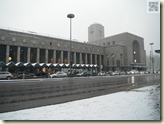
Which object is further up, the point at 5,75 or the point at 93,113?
the point at 5,75

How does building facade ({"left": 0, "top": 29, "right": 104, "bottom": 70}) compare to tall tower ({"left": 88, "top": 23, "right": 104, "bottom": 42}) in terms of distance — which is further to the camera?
building facade ({"left": 0, "top": 29, "right": 104, "bottom": 70})

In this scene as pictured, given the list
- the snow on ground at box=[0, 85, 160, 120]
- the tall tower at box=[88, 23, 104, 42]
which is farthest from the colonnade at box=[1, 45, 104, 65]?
the snow on ground at box=[0, 85, 160, 120]

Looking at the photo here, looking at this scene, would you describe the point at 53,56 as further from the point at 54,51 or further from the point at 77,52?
the point at 77,52

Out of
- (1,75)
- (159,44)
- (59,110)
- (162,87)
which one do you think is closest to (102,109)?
(59,110)

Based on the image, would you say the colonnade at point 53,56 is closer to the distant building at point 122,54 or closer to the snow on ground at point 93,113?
the distant building at point 122,54

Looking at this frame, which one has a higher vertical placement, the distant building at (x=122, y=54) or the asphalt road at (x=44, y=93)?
the distant building at (x=122, y=54)

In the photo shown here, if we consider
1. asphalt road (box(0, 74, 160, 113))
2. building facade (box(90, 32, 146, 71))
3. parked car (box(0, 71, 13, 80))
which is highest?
building facade (box(90, 32, 146, 71))

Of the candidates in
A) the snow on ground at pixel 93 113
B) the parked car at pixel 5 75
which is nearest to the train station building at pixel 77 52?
the parked car at pixel 5 75

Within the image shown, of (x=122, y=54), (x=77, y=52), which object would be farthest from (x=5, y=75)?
(x=77, y=52)

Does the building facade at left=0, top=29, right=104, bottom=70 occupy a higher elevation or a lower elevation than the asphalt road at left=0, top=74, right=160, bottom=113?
higher

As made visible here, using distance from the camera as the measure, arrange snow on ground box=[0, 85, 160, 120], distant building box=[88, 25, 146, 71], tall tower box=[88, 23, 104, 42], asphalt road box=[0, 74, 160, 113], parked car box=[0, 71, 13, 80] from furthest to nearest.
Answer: parked car box=[0, 71, 13, 80]
distant building box=[88, 25, 146, 71]
tall tower box=[88, 23, 104, 42]
asphalt road box=[0, 74, 160, 113]
snow on ground box=[0, 85, 160, 120]

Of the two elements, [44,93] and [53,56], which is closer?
[44,93]

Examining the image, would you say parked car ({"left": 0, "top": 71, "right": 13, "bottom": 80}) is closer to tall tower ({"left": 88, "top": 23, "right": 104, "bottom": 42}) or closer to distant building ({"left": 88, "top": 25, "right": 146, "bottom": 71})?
distant building ({"left": 88, "top": 25, "right": 146, "bottom": 71})

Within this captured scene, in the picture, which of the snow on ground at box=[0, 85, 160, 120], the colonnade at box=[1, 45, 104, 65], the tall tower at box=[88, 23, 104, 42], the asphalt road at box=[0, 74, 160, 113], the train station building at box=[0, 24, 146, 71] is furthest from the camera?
the colonnade at box=[1, 45, 104, 65]
